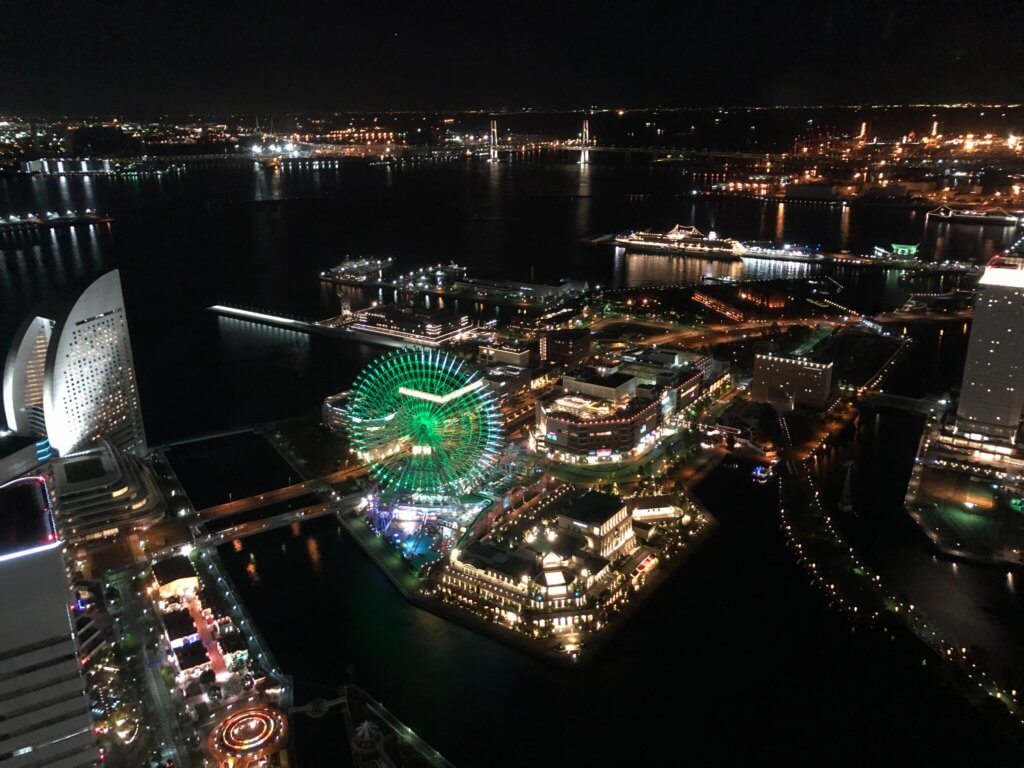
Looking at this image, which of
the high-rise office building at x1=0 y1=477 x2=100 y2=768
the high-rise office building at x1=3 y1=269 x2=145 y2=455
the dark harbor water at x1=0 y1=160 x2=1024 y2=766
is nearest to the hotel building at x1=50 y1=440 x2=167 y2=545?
the high-rise office building at x1=3 y1=269 x2=145 y2=455

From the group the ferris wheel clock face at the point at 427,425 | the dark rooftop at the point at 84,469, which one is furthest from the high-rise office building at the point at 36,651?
the dark rooftop at the point at 84,469

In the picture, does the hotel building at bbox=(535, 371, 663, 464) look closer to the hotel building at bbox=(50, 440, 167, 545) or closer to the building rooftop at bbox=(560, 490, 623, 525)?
the building rooftop at bbox=(560, 490, 623, 525)

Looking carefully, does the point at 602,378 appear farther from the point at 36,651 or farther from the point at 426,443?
the point at 36,651

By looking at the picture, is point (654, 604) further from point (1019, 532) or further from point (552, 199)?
point (552, 199)

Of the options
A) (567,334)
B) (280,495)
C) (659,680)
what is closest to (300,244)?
(567,334)

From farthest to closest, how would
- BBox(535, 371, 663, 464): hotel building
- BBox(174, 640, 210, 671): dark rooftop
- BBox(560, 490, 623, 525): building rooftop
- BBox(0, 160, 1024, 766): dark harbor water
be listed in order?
1. BBox(535, 371, 663, 464): hotel building
2. BBox(560, 490, 623, 525): building rooftop
3. BBox(174, 640, 210, 671): dark rooftop
4. BBox(0, 160, 1024, 766): dark harbor water

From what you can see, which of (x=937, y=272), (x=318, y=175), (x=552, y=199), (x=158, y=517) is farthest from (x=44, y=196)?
(x=937, y=272)
